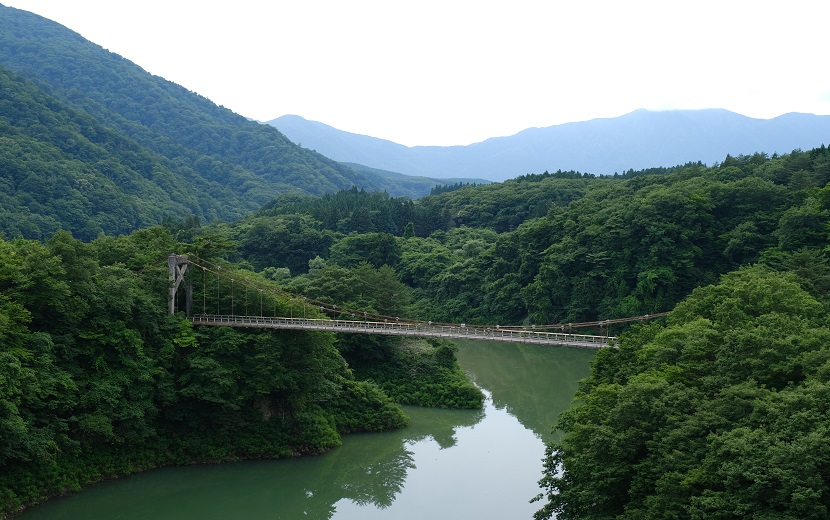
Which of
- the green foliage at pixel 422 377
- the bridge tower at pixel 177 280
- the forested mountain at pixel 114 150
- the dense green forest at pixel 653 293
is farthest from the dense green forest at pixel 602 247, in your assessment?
the forested mountain at pixel 114 150

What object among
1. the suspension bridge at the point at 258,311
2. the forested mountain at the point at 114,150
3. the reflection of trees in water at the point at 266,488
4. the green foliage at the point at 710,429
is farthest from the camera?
the forested mountain at the point at 114,150

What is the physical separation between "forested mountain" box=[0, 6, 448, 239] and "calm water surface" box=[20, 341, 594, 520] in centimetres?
4984

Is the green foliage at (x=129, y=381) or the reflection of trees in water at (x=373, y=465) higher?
the green foliage at (x=129, y=381)

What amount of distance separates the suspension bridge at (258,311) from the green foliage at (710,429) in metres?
4.47

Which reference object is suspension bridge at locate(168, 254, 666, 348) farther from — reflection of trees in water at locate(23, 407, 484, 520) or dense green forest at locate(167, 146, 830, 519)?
reflection of trees in water at locate(23, 407, 484, 520)

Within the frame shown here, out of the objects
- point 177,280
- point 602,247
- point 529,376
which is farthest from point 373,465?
point 602,247

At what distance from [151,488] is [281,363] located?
17.0ft

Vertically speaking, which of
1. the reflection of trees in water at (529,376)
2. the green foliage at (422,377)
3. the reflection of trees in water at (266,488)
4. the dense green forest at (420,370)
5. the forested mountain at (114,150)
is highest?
the forested mountain at (114,150)

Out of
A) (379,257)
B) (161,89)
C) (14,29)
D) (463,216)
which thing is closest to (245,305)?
(379,257)

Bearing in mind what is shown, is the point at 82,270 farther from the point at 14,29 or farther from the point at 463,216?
the point at 14,29

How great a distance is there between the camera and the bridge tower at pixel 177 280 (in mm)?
23953

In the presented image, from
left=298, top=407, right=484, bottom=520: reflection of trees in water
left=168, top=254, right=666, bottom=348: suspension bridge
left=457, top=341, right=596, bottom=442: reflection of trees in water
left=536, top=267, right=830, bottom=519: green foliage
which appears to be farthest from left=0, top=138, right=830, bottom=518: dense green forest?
left=457, top=341, right=596, bottom=442: reflection of trees in water

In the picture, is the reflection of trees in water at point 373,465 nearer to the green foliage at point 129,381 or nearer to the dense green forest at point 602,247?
the green foliage at point 129,381

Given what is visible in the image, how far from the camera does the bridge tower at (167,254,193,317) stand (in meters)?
24.0
